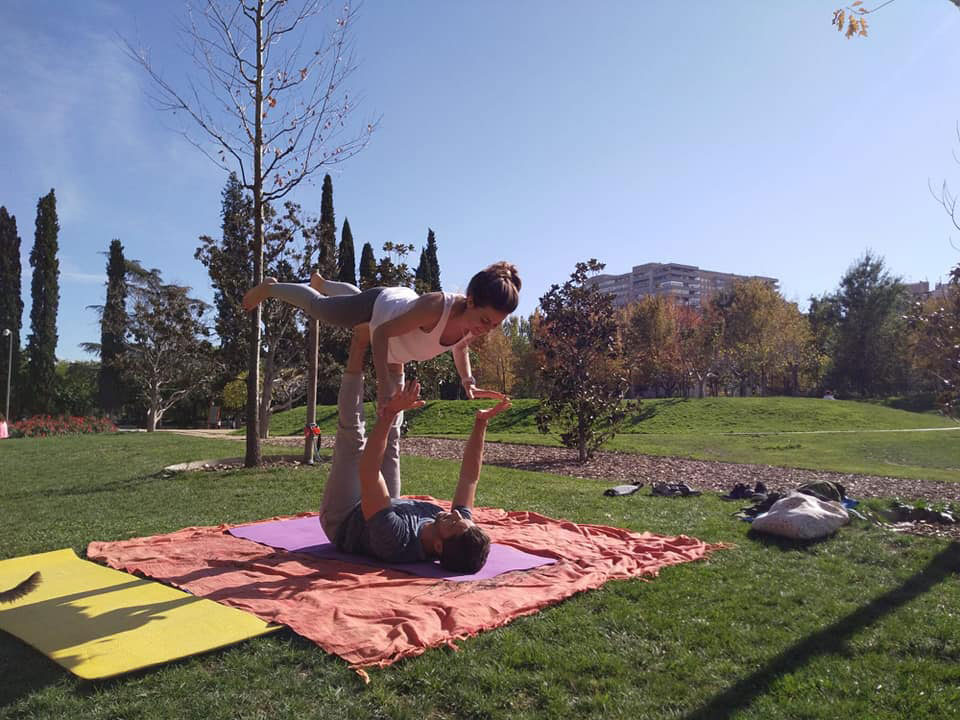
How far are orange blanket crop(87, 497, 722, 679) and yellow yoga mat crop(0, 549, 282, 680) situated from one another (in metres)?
0.17

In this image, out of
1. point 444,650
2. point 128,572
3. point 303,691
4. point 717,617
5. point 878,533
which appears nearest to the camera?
point 303,691

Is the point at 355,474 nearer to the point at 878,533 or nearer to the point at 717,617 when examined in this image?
the point at 717,617

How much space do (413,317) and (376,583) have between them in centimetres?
168

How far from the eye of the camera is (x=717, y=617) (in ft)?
12.4

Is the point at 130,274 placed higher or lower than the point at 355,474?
higher

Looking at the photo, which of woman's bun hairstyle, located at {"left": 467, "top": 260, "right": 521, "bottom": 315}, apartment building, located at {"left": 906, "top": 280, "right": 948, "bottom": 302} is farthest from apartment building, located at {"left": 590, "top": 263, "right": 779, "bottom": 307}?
woman's bun hairstyle, located at {"left": 467, "top": 260, "right": 521, "bottom": 315}

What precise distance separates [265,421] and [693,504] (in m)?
14.6

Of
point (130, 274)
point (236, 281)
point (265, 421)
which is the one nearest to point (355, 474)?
point (236, 281)

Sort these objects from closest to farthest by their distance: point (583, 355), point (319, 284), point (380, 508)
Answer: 1. point (380, 508)
2. point (319, 284)
3. point (583, 355)

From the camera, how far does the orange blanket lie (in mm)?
3383

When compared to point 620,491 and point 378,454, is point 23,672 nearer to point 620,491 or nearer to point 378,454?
point 378,454

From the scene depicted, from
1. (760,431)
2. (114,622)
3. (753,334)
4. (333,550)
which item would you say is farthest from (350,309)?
(753,334)

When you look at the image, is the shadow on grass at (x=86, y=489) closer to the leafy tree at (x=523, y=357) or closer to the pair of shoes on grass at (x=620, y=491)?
the pair of shoes on grass at (x=620, y=491)

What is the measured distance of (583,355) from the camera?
13.1 m
